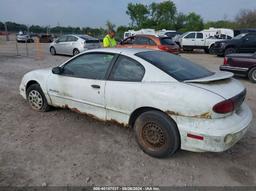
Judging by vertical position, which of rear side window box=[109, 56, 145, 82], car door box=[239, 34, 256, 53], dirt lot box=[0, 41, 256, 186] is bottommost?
dirt lot box=[0, 41, 256, 186]

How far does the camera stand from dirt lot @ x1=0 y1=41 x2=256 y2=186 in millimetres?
2719

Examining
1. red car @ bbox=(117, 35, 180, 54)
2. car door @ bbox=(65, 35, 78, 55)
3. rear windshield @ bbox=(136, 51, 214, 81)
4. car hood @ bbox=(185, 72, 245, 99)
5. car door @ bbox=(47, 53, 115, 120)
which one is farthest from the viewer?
car door @ bbox=(65, 35, 78, 55)

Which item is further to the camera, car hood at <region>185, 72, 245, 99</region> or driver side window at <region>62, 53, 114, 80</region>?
driver side window at <region>62, 53, 114, 80</region>

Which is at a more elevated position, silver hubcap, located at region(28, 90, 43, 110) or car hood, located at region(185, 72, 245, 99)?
car hood, located at region(185, 72, 245, 99)

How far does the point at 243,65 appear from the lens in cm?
786

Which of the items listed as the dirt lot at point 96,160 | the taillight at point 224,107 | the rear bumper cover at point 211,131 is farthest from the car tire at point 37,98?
the taillight at point 224,107

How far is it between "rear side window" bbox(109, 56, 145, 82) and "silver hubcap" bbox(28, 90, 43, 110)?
188 centimetres

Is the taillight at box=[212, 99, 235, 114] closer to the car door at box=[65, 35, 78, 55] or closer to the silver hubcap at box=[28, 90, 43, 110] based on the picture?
the silver hubcap at box=[28, 90, 43, 110]

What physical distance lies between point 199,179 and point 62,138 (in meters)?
2.13

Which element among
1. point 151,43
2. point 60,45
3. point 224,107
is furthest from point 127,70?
point 60,45

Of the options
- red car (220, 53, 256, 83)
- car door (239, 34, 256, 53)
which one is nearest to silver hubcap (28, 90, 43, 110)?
red car (220, 53, 256, 83)

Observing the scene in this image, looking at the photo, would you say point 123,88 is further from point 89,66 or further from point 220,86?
point 220,86

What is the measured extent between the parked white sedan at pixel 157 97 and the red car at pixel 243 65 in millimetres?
5098

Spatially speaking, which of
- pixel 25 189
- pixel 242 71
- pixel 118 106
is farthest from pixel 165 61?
pixel 242 71
